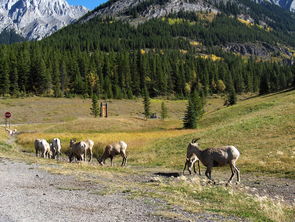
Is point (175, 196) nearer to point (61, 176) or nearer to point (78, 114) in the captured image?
point (61, 176)

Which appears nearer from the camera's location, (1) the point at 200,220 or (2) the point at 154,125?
(1) the point at 200,220

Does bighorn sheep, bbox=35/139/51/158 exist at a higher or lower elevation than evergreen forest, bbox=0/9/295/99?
lower

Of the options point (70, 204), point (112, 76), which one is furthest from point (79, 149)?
point (112, 76)

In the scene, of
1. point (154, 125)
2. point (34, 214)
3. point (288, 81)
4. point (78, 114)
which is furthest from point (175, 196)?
point (288, 81)

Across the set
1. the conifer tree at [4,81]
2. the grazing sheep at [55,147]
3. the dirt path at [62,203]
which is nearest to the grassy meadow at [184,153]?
the dirt path at [62,203]

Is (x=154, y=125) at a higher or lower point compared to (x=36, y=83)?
lower

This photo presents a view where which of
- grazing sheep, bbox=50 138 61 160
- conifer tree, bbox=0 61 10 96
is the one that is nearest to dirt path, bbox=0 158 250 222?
grazing sheep, bbox=50 138 61 160

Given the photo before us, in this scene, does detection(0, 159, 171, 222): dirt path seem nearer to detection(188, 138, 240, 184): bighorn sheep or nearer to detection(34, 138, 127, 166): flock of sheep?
detection(188, 138, 240, 184): bighorn sheep

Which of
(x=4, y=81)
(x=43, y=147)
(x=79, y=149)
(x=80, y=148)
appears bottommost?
(x=43, y=147)

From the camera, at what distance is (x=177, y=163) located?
95.8 feet

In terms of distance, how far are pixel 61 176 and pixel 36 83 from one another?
12671 centimetres

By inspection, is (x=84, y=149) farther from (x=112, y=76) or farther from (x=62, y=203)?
(x=112, y=76)

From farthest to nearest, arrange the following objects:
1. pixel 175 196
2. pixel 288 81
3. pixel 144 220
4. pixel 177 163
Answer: pixel 288 81 < pixel 177 163 < pixel 175 196 < pixel 144 220

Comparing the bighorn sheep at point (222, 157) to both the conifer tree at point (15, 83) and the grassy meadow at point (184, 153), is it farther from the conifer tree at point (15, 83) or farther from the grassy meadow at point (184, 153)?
the conifer tree at point (15, 83)
